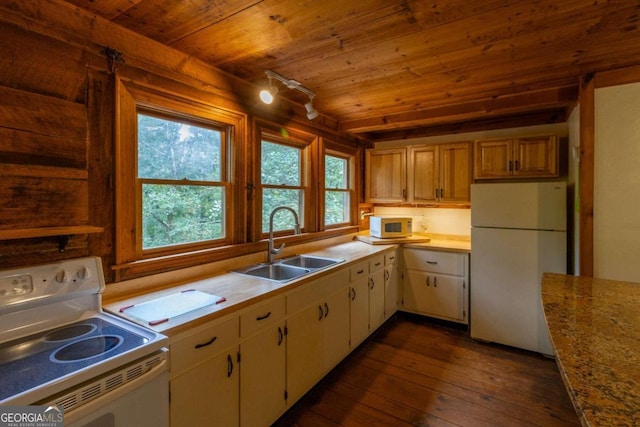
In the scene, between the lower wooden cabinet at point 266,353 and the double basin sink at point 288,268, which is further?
the double basin sink at point 288,268

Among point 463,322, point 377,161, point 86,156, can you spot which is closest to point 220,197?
point 86,156

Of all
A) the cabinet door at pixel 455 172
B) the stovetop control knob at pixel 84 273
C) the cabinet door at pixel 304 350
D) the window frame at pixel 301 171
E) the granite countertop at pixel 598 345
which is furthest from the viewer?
the cabinet door at pixel 455 172

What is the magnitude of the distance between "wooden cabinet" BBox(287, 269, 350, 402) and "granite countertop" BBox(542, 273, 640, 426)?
134 cm

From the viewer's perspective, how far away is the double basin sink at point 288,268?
2.38 meters

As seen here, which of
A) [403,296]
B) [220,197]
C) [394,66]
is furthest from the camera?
[403,296]

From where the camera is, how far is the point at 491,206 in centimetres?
301

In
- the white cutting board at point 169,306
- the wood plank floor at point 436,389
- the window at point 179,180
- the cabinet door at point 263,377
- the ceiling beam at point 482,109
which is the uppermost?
the ceiling beam at point 482,109

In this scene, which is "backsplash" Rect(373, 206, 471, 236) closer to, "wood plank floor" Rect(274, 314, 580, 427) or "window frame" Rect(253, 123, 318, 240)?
"wood plank floor" Rect(274, 314, 580, 427)

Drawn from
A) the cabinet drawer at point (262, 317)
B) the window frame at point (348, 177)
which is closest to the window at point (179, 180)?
the cabinet drawer at point (262, 317)

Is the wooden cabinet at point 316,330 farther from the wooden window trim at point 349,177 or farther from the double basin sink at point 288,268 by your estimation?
the wooden window trim at point 349,177

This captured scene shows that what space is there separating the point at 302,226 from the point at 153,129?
5.44 ft

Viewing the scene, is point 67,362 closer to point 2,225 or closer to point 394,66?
point 2,225

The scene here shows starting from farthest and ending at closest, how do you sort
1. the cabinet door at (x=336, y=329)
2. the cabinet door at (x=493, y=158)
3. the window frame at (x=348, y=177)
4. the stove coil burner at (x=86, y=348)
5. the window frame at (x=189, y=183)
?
the window frame at (x=348, y=177) → the cabinet door at (x=493, y=158) → the cabinet door at (x=336, y=329) → the window frame at (x=189, y=183) → the stove coil burner at (x=86, y=348)

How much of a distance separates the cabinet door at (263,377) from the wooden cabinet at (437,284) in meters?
2.06
